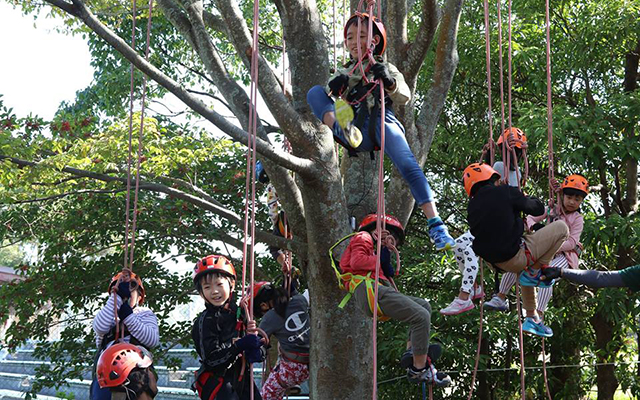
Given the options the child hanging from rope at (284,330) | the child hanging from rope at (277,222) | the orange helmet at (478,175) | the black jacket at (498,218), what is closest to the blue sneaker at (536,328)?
the black jacket at (498,218)

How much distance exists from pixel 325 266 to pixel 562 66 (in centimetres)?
457

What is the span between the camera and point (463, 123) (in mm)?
9945

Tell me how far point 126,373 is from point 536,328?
2.63 meters

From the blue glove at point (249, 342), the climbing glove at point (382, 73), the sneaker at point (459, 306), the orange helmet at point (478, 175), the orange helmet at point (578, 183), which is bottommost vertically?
the blue glove at point (249, 342)

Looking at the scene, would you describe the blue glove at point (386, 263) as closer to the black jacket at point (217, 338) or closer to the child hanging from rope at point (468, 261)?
the child hanging from rope at point (468, 261)

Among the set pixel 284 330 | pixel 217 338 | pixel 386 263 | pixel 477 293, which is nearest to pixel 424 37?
pixel 477 293

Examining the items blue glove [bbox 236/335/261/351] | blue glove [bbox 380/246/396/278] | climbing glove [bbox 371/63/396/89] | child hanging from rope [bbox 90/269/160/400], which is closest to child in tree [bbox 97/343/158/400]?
child hanging from rope [bbox 90/269/160/400]

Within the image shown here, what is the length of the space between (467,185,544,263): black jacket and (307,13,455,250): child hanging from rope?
344 millimetres

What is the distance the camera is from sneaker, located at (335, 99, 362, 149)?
4.07 metres

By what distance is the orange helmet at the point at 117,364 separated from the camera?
4.46 m

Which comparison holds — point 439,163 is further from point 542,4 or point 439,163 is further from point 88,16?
point 88,16

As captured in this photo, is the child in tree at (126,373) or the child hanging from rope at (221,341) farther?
the child in tree at (126,373)

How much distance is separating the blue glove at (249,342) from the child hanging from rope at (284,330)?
1337 mm

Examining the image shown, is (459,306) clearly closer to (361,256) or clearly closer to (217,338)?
(361,256)
